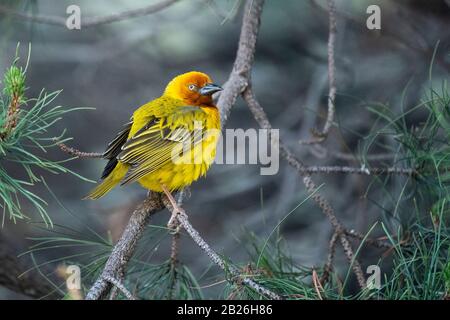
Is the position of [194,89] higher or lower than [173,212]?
higher

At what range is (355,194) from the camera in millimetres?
4918

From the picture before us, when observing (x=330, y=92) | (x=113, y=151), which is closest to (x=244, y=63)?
(x=330, y=92)

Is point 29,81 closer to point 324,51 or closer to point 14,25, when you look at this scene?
point 14,25

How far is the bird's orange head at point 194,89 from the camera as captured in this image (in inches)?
148

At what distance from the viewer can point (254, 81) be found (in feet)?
18.1

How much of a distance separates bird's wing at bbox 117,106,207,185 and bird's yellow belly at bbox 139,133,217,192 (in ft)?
0.13

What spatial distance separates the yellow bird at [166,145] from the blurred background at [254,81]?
966mm

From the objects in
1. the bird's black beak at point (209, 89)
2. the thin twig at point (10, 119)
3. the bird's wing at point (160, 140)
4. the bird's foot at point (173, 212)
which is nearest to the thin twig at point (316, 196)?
the bird's black beak at point (209, 89)

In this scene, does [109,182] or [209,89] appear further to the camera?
[209,89]

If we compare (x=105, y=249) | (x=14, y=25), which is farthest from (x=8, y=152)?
(x=14, y=25)

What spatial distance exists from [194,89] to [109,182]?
0.76 meters

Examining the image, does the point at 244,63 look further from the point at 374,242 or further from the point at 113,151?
the point at 374,242

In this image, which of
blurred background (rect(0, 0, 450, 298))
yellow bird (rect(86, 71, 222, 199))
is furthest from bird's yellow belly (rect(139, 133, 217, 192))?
blurred background (rect(0, 0, 450, 298))
